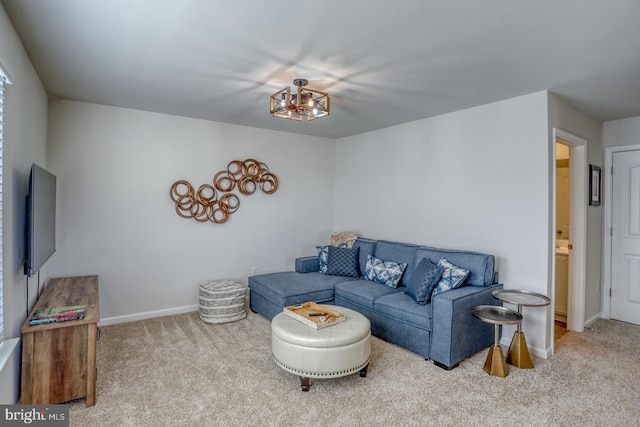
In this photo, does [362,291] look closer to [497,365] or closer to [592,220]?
[497,365]

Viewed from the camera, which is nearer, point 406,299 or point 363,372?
point 363,372

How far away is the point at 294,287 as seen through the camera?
380 centimetres

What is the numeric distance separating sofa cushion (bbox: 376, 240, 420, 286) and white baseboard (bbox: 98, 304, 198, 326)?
245 cm

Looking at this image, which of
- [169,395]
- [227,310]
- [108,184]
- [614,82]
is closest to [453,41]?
[614,82]

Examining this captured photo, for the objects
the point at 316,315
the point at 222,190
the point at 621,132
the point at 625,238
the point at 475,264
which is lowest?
the point at 316,315

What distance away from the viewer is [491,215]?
3.50 meters

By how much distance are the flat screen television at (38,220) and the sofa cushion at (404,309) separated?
2.78 m

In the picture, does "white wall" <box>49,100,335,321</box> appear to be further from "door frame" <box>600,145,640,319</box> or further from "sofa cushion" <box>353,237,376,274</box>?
"door frame" <box>600,145,640,319</box>

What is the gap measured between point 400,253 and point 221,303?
2.16 m

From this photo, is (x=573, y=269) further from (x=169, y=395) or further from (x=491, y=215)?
(x=169, y=395)

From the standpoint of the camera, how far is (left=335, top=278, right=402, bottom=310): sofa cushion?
3500 mm

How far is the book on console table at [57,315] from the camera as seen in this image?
220 cm

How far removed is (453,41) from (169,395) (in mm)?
3105

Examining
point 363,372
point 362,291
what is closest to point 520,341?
point 363,372
